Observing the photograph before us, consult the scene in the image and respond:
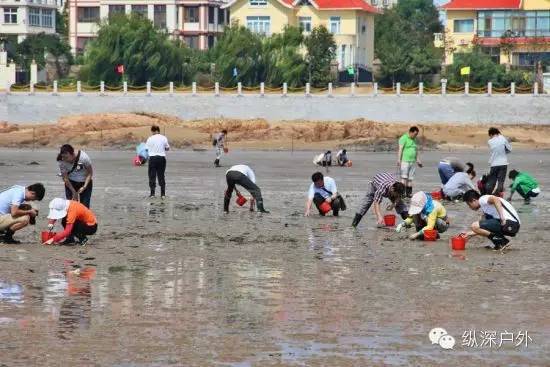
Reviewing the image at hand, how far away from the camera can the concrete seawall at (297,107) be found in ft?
236

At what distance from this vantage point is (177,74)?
82188mm

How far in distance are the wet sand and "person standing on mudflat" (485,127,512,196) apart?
115cm

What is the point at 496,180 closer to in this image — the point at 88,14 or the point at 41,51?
the point at 41,51

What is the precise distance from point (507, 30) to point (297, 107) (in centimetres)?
2414

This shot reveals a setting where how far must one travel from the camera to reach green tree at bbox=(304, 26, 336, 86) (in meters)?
83.5

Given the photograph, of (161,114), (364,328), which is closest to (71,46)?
(161,114)

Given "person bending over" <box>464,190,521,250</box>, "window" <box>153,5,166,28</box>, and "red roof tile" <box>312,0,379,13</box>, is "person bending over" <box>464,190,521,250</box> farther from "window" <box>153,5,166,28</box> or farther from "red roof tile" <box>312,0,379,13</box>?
"window" <box>153,5,166,28</box>

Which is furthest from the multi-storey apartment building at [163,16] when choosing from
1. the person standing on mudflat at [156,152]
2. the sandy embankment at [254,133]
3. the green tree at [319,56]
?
the person standing on mudflat at [156,152]

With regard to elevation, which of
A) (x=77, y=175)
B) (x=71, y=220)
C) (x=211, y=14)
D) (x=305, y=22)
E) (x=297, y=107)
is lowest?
(x=297, y=107)

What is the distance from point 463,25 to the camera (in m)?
96.6

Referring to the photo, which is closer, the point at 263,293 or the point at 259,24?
the point at 263,293

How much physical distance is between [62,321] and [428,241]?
24.5 feet

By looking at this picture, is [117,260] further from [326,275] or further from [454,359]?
[454,359]

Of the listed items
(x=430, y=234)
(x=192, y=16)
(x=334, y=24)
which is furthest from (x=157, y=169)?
(x=192, y=16)
